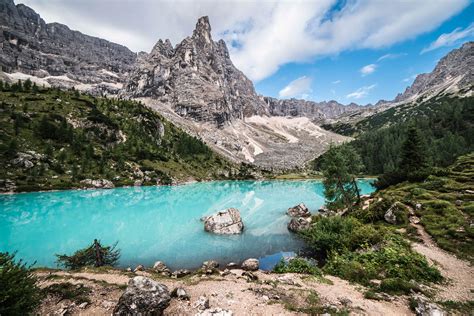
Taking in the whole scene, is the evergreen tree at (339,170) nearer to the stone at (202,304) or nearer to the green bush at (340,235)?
the green bush at (340,235)

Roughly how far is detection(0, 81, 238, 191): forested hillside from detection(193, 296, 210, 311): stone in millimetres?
85290

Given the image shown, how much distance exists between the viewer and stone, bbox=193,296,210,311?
11742mm

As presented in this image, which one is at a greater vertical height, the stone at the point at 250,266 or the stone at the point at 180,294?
the stone at the point at 180,294

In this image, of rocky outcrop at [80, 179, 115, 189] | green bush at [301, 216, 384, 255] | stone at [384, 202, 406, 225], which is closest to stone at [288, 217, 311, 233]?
green bush at [301, 216, 384, 255]

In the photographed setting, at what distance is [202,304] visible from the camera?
39.0ft

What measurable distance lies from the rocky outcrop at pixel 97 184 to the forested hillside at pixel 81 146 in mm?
418

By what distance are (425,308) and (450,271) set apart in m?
9.03

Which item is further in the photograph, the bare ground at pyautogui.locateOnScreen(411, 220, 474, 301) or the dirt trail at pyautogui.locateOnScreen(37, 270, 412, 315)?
the bare ground at pyautogui.locateOnScreen(411, 220, 474, 301)

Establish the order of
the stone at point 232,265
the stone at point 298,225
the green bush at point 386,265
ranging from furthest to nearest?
the stone at point 298,225
the stone at point 232,265
the green bush at point 386,265

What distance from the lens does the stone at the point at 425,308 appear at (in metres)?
11.0

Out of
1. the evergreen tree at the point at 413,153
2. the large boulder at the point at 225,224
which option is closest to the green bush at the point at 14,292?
the large boulder at the point at 225,224

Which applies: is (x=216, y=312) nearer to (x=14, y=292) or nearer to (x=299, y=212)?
(x=14, y=292)

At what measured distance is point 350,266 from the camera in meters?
18.6

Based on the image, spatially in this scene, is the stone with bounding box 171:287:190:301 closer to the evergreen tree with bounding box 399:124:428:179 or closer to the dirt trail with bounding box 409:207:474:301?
the dirt trail with bounding box 409:207:474:301
